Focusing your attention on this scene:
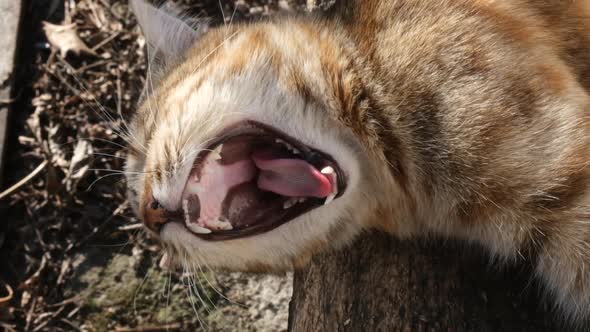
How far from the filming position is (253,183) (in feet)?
7.39

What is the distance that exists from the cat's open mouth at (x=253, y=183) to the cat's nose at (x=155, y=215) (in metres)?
0.08

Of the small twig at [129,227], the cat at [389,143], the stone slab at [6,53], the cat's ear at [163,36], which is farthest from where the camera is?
the stone slab at [6,53]

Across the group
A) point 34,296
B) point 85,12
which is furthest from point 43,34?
point 34,296

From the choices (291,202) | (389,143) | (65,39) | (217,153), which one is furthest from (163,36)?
(65,39)

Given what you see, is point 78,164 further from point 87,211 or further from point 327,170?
point 327,170

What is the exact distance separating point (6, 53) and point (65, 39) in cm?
36

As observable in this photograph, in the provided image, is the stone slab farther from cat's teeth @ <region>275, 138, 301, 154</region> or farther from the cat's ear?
cat's teeth @ <region>275, 138, 301, 154</region>

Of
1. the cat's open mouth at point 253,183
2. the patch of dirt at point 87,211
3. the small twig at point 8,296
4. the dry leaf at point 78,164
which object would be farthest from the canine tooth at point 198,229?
the small twig at point 8,296

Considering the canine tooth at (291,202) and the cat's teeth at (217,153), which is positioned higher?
the cat's teeth at (217,153)

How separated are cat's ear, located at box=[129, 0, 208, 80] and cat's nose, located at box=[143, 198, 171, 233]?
0.70m

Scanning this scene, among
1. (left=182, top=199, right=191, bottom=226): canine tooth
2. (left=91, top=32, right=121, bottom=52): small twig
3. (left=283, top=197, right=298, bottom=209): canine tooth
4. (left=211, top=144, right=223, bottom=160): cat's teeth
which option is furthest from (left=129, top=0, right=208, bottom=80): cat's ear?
(left=91, top=32, right=121, bottom=52): small twig

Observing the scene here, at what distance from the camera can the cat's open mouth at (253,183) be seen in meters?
2.13

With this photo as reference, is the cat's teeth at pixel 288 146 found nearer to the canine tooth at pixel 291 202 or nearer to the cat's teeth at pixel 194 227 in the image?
the canine tooth at pixel 291 202

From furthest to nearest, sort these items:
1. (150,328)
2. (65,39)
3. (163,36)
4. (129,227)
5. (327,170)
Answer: (65,39)
(129,227)
(150,328)
(163,36)
(327,170)
